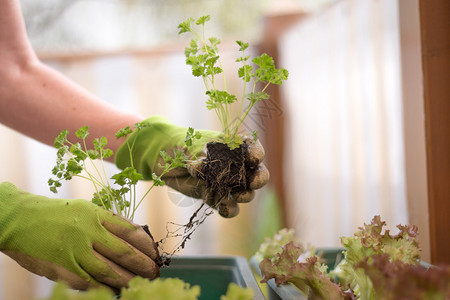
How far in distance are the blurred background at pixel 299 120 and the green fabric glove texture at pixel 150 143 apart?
63cm

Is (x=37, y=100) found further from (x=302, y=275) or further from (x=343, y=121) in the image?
(x=343, y=121)

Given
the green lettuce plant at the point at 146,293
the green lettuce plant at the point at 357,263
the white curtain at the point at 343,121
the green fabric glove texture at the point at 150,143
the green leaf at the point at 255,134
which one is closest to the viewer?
the green lettuce plant at the point at 146,293

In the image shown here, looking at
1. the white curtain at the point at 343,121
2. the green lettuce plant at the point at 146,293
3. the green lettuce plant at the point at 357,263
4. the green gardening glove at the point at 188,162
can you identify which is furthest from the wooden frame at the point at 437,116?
the white curtain at the point at 343,121

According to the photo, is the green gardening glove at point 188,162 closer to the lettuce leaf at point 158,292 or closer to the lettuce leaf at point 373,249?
the lettuce leaf at point 373,249

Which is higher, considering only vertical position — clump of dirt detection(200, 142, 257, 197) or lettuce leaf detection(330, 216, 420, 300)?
clump of dirt detection(200, 142, 257, 197)

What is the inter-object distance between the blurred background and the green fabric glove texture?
631 millimetres

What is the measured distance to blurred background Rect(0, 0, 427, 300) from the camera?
2047 mm

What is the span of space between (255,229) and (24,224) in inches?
104

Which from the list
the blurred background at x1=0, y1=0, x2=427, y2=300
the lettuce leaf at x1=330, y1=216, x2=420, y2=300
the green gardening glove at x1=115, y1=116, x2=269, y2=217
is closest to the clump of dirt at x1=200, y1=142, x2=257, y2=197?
the green gardening glove at x1=115, y1=116, x2=269, y2=217

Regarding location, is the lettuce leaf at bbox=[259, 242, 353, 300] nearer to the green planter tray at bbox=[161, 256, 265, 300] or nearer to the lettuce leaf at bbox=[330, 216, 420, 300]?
the lettuce leaf at bbox=[330, 216, 420, 300]

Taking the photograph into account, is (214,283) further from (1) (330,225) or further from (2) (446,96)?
(1) (330,225)

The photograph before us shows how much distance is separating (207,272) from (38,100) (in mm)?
676

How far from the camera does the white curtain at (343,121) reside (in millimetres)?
2002

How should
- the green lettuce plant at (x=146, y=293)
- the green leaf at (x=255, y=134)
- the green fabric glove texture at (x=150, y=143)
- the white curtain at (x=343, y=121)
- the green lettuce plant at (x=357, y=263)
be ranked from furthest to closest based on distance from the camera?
the white curtain at (x=343, y=121) → the green fabric glove texture at (x=150, y=143) → the green leaf at (x=255, y=134) → the green lettuce plant at (x=357, y=263) → the green lettuce plant at (x=146, y=293)
